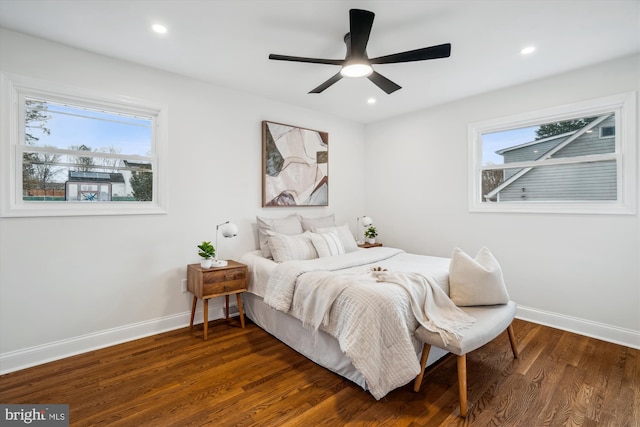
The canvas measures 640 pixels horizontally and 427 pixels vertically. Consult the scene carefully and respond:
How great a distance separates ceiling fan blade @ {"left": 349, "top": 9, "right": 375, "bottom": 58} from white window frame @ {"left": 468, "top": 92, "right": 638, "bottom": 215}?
2.31 meters

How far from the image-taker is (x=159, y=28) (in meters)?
2.35

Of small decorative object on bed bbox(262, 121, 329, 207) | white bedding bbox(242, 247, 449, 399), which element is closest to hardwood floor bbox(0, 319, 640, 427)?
white bedding bbox(242, 247, 449, 399)

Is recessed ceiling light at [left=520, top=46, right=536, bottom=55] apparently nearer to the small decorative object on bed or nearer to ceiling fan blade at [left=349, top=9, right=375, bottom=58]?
ceiling fan blade at [left=349, top=9, right=375, bottom=58]

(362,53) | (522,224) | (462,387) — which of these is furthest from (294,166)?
(462,387)

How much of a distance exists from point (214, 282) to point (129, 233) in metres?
0.94

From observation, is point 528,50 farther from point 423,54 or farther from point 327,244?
point 327,244

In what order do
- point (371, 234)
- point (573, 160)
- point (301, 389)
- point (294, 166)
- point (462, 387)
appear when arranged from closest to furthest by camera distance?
point (462, 387), point (301, 389), point (573, 160), point (294, 166), point (371, 234)

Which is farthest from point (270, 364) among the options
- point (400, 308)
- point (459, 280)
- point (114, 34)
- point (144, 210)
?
point (114, 34)

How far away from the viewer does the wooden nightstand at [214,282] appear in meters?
2.89

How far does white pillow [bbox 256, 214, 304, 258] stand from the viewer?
349 centimetres

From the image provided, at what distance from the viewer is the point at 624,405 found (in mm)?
1944

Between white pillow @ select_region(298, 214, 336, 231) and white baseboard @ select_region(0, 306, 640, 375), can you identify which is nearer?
white baseboard @ select_region(0, 306, 640, 375)

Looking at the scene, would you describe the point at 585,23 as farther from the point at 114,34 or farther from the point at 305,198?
the point at 114,34

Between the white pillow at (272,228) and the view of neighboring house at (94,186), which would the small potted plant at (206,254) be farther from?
the view of neighboring house at (94,186)
